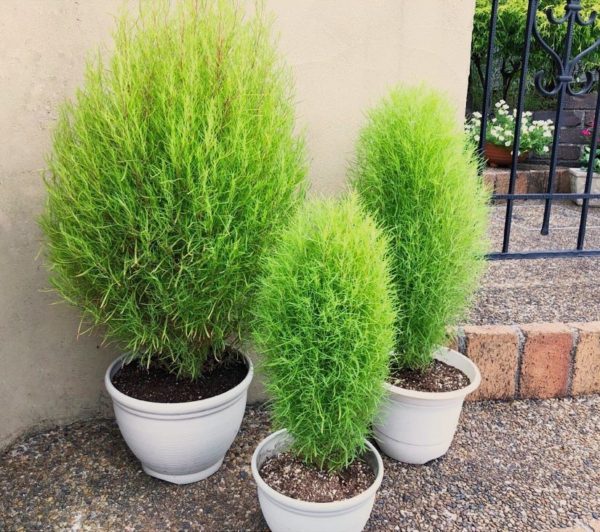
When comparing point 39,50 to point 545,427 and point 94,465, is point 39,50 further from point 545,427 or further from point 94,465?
point 545,427

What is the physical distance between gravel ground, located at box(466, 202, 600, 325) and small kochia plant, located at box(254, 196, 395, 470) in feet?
4.46

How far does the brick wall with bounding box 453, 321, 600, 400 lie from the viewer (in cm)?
263

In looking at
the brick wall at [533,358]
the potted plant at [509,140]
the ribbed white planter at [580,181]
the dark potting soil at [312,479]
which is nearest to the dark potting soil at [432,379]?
the brick wall at [533,358]

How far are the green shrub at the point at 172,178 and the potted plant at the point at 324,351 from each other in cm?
20

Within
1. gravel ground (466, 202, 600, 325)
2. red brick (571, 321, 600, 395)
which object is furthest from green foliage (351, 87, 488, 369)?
red brick (571, 321, 600, 395)

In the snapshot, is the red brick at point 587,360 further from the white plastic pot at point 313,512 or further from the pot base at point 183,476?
the pot base at point 183,476

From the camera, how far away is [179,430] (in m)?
1.97

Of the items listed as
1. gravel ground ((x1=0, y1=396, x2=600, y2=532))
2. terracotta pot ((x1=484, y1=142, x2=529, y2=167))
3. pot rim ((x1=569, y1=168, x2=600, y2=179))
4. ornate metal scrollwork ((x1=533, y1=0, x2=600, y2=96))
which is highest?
ornate metal scrollwork ((x1=533, y1=0, x2=600, y2=96))

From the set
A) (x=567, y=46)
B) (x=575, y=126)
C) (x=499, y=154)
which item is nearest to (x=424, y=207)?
(x=567, y=46)

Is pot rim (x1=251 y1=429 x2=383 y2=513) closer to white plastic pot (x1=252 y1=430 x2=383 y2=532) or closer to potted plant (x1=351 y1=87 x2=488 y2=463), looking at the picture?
white plastic pot (x1=252 y1=430 x2=383 y2=532)

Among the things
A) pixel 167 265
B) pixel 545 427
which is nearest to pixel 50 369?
pixel 167 265

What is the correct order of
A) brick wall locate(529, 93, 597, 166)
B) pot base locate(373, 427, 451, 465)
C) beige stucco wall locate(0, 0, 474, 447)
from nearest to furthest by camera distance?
beige stucco wall locate(0, 0, 474, 447)
pot base locate(373, 427, 451, 465)
brick wall locate(529, 93, 597, 166)

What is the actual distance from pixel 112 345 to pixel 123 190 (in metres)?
1.01

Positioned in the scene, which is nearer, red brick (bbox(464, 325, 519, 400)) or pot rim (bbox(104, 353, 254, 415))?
pot rim (bbox(104, 353, 254, 415))
